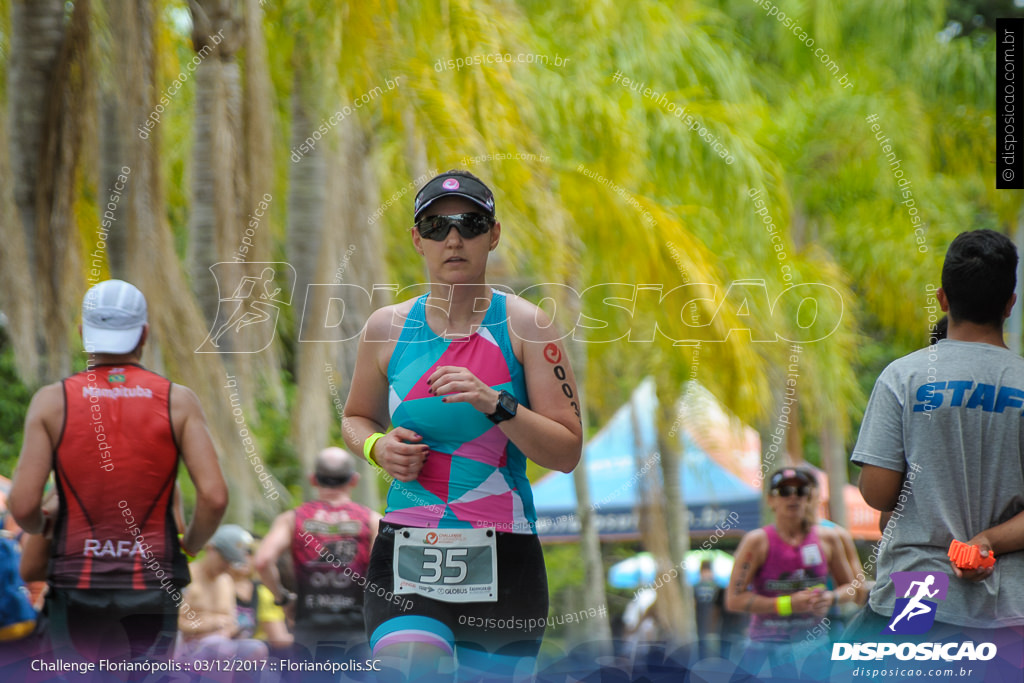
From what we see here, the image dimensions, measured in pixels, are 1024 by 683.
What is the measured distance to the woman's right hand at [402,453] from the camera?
2.32 metres

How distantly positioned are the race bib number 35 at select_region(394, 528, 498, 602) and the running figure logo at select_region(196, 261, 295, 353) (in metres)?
2.62

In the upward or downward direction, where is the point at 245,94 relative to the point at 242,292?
upward

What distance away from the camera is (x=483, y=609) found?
237 centimetres

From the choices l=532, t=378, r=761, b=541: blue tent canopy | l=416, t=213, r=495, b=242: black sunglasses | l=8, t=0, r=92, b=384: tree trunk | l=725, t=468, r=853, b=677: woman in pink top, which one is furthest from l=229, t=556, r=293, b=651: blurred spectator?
l=532, t=378, r=761, b=541: blue tent canopy

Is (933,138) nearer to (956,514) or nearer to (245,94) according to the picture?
(245,94)

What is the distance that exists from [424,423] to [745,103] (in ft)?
20.9

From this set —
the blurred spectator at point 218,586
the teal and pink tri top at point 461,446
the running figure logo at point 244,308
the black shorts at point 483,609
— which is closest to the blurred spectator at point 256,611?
the blurred spectator at point 218,586

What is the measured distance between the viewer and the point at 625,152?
6430 millimetres

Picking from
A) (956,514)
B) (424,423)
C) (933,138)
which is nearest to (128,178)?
(424,423)

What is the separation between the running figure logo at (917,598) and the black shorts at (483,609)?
31.4 inches

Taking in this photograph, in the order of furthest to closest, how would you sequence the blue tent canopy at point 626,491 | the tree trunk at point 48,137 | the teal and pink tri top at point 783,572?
the blue tent canopy at point 626,491
the teal and pink tri top at point 783,572
the tree trunk at point 48,137

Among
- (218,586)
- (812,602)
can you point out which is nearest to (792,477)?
(812,602)

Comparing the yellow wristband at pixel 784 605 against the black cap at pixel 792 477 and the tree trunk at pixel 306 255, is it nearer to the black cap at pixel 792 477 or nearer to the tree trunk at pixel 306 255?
the black cap at pixel 792 477

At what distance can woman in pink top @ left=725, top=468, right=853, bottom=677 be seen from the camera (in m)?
4.66
